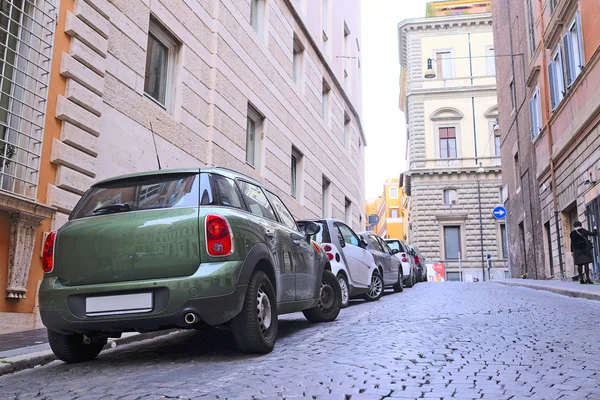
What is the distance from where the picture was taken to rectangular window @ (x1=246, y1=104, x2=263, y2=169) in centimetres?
1581

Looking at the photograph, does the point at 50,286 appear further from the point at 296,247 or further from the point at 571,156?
the point at 571,156

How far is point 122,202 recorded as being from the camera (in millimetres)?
5035

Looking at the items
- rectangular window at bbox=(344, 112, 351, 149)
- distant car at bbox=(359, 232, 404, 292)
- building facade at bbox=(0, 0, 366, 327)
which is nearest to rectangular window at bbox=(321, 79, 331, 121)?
building facade at bbox=(0, 0, 366, 327)

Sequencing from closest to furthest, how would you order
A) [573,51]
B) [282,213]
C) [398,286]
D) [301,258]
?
1. [301,258]
2. [282,213]
3. [398,286]
4. [573,51]

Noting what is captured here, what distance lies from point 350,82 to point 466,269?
1990cm

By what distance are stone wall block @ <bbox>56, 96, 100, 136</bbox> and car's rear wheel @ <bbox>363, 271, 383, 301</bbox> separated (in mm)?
6017

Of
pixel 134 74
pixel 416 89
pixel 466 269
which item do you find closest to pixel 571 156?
pixel 134 74

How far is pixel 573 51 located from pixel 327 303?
13737 millimetres

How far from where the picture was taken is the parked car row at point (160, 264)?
15.0ft

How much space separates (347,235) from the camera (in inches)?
443

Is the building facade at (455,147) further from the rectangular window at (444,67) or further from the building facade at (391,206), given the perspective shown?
the building facade at (391,206)

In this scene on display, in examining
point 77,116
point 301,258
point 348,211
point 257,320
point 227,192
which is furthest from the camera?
point 348,211

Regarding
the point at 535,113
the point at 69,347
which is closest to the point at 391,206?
the point at 535,113

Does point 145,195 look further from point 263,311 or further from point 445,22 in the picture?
point 445,22
